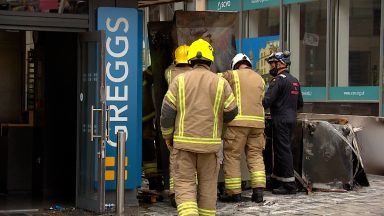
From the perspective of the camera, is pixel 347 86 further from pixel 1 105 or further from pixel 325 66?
pixel 1 105

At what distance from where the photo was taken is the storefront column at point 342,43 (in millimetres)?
13375

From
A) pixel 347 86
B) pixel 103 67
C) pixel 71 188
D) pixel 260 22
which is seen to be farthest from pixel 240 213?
pixel 260 22

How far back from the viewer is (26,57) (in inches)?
384

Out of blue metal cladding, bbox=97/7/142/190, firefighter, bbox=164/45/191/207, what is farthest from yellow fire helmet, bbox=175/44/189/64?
blue metal cladding, bbox=97/7/142/190

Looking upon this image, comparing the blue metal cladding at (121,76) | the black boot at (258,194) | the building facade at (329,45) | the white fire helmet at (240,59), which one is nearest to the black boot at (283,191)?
the black boot at (258,194)

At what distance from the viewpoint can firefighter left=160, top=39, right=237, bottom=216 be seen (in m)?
6.07

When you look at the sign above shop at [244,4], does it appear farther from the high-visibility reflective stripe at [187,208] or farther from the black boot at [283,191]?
the high-visibility reflective stripe at [187,208]

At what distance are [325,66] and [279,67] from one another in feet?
16.9

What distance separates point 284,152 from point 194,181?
2.81m

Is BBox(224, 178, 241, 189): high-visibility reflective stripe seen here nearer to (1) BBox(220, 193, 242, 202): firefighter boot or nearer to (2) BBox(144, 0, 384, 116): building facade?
(1) BBox(220, 193, 242, 202): firefighter boot

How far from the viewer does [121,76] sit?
7703 mm

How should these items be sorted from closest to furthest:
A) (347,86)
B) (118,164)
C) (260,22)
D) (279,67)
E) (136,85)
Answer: (118,164), (136,85), (279,67), (347,86), (260,22)

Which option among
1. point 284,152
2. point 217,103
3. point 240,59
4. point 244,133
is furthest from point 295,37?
point 217,103

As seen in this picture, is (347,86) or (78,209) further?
(347,86)
